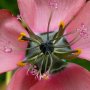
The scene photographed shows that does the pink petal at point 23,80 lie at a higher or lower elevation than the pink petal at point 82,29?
lower

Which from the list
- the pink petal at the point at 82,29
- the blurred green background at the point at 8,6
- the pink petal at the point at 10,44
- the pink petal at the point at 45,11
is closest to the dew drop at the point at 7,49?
the pink petal at the point at 10,44

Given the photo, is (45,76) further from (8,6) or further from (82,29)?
(8,6)

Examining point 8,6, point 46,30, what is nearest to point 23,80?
point 46,30

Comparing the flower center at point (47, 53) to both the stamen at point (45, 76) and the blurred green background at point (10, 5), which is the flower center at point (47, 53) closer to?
the stamen at point (45, 76)

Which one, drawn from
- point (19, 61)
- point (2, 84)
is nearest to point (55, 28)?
point (19, 61)

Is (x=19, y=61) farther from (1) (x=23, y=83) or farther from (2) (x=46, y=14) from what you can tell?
(2) (x=46, y=14)

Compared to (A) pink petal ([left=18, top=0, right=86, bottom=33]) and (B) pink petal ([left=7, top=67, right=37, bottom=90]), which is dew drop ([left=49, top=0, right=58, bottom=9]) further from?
(B) pink petal ([left=7, top=67, right=37, bottom=90])

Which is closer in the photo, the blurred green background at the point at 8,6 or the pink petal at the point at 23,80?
the pink petal at the point at 23,80

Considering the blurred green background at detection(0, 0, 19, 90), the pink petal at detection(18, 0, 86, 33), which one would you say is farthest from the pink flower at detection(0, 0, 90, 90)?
the blurred green background at detection(0, 0, 19, 90)
